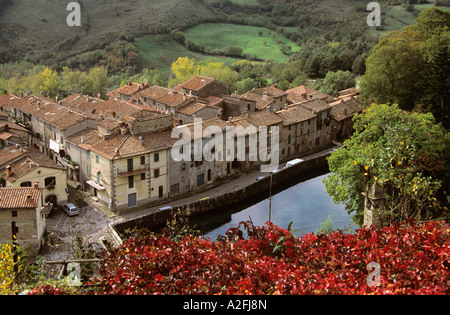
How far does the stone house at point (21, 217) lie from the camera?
3161 cm

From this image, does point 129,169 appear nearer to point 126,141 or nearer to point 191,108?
point 126,141

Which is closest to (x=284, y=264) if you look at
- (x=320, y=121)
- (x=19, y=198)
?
(x=19, y=198)

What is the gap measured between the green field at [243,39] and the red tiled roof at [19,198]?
88.9 m

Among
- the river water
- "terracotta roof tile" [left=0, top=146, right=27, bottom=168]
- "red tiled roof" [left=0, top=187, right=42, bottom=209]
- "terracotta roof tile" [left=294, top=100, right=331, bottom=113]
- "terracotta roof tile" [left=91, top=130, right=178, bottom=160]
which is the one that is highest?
"terracotta roof tile" [left=91, top=130, right=178, bottom=160]

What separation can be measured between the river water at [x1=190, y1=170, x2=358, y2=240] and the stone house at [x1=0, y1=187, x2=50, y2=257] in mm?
12760

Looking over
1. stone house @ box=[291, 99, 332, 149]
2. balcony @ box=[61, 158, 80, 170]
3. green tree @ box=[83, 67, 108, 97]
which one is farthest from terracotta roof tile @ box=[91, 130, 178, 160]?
green tree @ box=[83, 67, 108, 97]

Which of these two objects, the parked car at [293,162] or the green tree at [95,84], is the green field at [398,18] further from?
the parked car at [293,162]

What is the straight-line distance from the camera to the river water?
39.8 meters

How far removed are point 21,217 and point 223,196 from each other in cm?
1733

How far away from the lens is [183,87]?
6147cm

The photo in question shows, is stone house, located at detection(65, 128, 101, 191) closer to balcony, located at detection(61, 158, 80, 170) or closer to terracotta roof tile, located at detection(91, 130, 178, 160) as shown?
balcony, located at detection(61, 158, 80, 170)

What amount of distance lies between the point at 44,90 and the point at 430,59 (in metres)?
52.6
